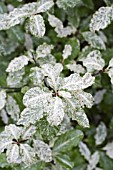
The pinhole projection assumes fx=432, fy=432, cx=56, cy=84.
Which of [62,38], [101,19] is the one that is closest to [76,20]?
[62,38]

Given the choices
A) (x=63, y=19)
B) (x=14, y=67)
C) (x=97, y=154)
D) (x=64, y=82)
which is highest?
(x=63, y=19)

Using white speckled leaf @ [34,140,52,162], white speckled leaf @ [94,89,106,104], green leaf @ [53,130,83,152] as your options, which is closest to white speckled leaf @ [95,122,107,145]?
white speckled leaf @ [94,89,106,104]

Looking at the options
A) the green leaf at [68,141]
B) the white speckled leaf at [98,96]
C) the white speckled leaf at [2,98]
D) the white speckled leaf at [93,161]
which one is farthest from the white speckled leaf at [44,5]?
the white speckled leaf at [93,161]

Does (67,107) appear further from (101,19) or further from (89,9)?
(89,9)

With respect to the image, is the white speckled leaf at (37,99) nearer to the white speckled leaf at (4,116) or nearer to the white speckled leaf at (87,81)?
the white speckled leaf at (87,81)

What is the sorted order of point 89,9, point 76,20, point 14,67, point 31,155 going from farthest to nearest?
point 89,9 → point 76,20 → point 14,67 → point 31,155

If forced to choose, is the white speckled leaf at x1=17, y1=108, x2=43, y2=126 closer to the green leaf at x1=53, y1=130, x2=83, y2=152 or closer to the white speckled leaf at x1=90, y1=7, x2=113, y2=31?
the green leaf at x1=53, y1=130, x2=83, y2=152
